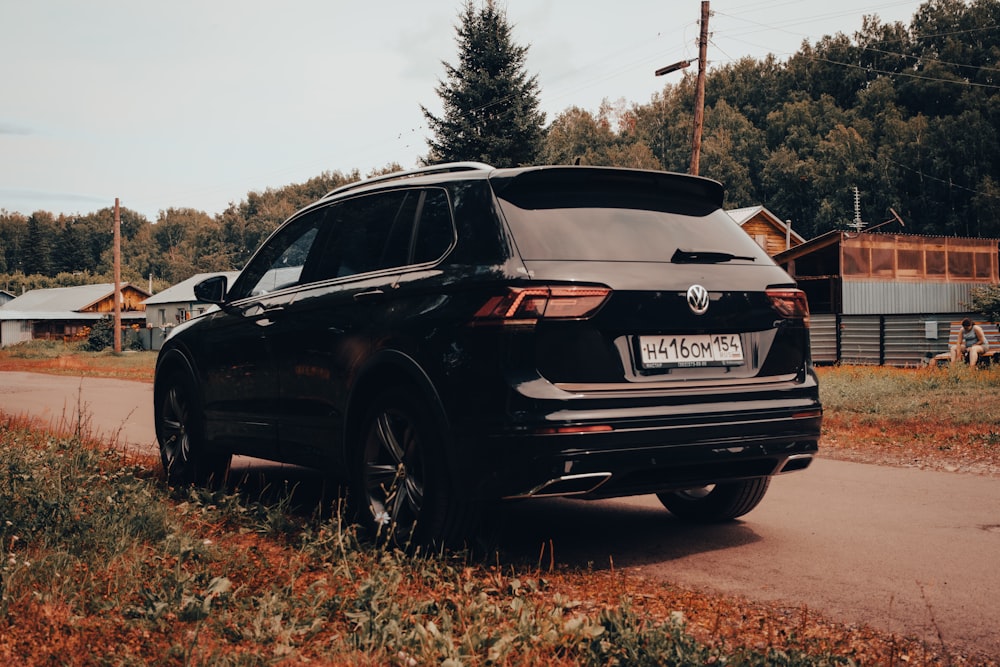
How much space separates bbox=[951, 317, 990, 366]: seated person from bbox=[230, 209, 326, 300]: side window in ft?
64.0

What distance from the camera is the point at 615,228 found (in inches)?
187

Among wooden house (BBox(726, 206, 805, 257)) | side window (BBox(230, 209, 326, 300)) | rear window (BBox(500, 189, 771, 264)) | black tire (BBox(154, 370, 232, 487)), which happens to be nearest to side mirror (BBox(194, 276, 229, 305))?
side window (BBox(230, 209, 326, 300))

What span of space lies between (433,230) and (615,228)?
908 millimetres

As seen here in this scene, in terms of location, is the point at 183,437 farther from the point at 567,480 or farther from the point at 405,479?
the point at 567,480

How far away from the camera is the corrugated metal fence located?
2741 centimetres

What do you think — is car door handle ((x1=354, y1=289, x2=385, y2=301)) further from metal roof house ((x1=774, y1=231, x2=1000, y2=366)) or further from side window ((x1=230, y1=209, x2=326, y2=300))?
metal roof house ((x1=774, y1=231, x2=1000, y2=366))

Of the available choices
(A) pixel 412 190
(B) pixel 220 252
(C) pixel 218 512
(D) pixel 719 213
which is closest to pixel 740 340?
(D) pixel 719 213

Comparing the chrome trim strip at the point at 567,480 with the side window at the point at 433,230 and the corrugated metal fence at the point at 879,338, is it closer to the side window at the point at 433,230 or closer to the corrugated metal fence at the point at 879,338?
the side window at the point at 433,230

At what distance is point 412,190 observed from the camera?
5301 mm

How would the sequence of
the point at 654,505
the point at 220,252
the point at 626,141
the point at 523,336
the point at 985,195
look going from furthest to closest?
A: the point at 220,252 < the point at 626,141 < the point at 985,195 < the point at 654,505 < the point at 523,336

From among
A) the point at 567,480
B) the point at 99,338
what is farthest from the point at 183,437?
the point at 99,338

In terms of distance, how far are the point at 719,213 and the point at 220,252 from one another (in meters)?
128

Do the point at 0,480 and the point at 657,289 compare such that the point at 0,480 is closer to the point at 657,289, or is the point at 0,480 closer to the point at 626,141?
the point at 657,289

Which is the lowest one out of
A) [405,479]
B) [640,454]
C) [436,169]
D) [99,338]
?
[99,338]
